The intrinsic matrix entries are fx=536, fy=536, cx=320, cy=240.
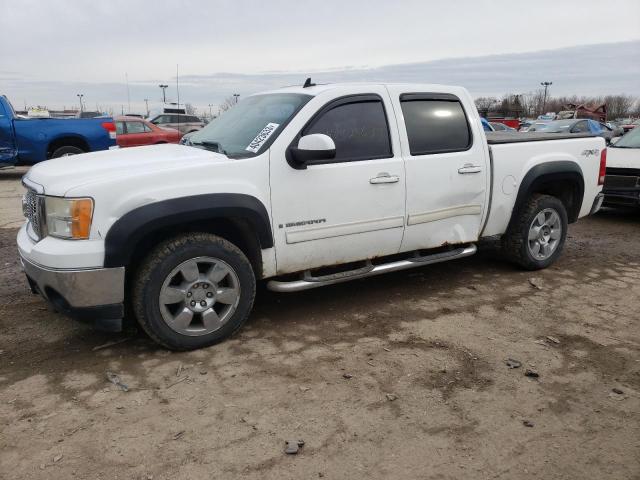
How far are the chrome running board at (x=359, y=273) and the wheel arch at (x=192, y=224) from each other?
24 cm

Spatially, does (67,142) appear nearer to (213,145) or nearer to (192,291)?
(213,145)

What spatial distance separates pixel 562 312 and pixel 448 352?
136 centimetres

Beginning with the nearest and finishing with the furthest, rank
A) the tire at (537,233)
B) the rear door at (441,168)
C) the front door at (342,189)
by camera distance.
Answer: the front door at (342,189) → the rear door at (441,168) → the tire at (537,233)

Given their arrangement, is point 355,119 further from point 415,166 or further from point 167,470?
point 167,470

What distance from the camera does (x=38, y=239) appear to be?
3525 millimetres

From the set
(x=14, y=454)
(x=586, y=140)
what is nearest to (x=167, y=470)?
(x=14, y=454)

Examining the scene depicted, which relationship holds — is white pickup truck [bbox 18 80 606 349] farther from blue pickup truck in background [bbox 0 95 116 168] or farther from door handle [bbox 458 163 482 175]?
blue pickup truck in background [bbox 0 95 116 168]

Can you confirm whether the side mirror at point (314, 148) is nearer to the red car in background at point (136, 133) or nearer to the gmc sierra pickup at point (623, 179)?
the gmc sierra pickup at point (623, 179)

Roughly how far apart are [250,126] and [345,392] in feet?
7.02

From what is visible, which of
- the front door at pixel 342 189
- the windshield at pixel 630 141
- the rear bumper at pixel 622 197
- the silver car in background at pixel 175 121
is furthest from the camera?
the silver car in background at pixel 175 121

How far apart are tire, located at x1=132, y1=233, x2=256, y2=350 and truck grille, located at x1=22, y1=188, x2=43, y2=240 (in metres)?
0.72

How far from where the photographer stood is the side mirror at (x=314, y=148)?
3.60m

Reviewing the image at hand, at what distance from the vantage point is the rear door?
4.36 metres

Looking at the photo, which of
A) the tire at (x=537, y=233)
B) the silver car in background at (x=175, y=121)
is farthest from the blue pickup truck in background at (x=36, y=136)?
the tire at (x=537, y=233)
